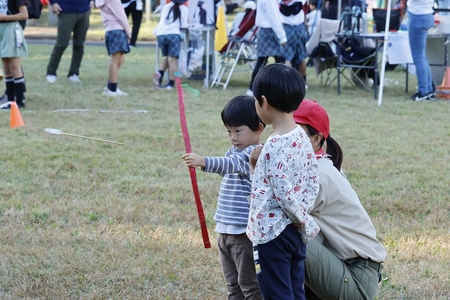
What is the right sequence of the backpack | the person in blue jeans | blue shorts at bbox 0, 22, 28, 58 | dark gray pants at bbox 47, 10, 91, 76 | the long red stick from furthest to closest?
dark gray pants at bbox 47, 10, 91, 76 < the person in blue jeans < the backpack < blue shorts at bbox 0, 22, 28, 58 < the long red stick

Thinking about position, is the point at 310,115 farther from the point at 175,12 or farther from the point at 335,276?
the point at 175,12

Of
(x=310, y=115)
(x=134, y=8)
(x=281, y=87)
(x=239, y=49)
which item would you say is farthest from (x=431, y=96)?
(x=281, y=87)

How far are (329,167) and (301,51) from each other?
7.65 meters

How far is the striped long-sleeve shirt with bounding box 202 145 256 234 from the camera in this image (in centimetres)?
297

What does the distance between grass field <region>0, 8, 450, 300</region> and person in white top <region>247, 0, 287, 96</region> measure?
118 centimetres

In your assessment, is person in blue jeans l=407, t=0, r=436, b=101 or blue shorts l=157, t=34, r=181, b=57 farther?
blue shorts l=157, t=34, r=181, b=57

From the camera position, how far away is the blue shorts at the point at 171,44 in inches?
420

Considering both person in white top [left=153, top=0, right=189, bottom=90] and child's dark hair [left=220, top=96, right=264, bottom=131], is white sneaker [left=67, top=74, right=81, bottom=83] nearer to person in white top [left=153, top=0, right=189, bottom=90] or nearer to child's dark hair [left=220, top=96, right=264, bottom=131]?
person in white top [left=153, top=0, right=189, bottom=90]

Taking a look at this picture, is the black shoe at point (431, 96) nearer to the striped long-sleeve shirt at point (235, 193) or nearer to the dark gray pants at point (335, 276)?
the dark gray pants at point (335, 276)

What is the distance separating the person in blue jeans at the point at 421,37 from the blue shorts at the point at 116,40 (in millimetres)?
3511

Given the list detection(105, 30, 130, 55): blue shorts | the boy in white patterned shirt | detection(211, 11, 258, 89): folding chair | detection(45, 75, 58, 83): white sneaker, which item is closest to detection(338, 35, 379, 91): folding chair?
detection(211, 11, 258, 89): folding chair

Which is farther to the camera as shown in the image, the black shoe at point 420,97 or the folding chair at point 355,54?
the folding chair at point 355,54

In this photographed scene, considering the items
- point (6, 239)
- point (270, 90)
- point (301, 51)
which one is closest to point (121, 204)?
point (6, 239)

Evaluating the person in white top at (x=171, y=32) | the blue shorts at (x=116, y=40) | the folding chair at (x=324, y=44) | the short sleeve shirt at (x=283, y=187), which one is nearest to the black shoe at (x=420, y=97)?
the folding chair at (x=324, y=44)
